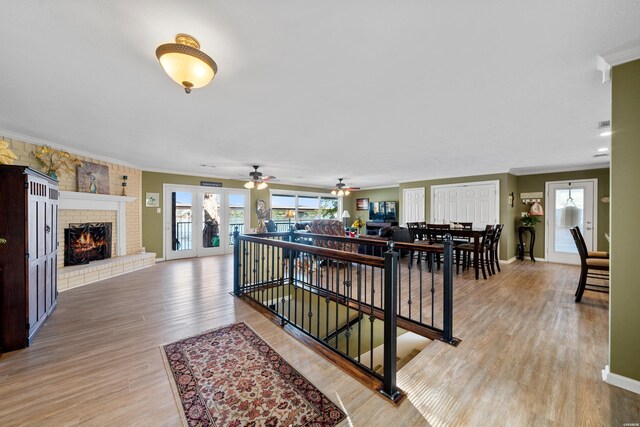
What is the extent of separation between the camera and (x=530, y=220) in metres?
6.27

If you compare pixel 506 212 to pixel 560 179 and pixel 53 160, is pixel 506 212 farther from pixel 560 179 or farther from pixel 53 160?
pixel 53 160

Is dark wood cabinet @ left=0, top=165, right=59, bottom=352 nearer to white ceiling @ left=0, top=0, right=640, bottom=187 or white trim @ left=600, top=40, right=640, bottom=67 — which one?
white ceiling @ left=0, top=0, right=640, bottom=187

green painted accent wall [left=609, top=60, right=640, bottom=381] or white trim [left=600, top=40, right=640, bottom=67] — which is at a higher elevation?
white trim [left=600, top=40, right=640, bottom=67]

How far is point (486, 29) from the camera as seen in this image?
1.45 metres

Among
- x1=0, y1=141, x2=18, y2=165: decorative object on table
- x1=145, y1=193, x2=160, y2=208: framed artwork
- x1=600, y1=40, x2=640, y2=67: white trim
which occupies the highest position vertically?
x1=600, y1=40, x2=640, y2=67: white trim

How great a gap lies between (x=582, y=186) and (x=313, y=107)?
718 centimetres

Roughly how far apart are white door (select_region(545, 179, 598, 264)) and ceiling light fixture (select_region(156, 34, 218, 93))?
26.6 ft

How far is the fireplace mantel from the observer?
4.38m

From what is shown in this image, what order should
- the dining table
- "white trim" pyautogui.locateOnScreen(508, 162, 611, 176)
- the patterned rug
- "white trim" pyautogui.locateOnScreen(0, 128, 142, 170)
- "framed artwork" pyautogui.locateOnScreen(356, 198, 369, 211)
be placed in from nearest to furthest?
the patterned rug, "white trim" pyautogui.locateOnScreen(0, 128, 142, 170), the dining table, "white trim" pyautogui.locateOnScreen(508, 162, 611, 176), "framed artwork" pyautogui.locateOnScreen(356, 198, 369, 211)

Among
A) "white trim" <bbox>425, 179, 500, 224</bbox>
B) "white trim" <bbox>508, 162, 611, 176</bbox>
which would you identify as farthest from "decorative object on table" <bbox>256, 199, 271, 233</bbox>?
"white trim" <bbox>508, 162, 611, 176</bbox>

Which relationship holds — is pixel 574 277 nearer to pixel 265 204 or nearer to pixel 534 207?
pixel 534 207

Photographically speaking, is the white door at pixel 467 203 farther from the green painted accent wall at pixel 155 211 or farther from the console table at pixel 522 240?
the green painted accent wall at pixel 155 211

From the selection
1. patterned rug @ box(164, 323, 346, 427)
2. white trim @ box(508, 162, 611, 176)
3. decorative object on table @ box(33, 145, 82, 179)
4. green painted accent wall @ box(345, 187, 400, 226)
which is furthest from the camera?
green painted accent wall @ box(345, 187, 400, 226)

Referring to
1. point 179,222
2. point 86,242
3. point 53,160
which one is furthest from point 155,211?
point 53,160
